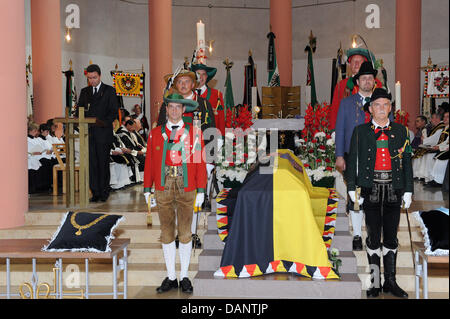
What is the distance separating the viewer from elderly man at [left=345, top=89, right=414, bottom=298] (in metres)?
5.30

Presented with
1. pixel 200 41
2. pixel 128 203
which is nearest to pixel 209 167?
pixel 200 41

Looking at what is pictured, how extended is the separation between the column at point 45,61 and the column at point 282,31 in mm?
5153

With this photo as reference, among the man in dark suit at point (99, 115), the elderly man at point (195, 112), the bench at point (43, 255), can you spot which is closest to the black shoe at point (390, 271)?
the elderly man at point (195, 112)

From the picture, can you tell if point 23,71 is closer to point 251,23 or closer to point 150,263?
point 150,263

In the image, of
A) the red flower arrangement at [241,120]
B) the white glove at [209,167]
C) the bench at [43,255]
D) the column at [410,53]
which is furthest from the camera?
the column at [410,53]

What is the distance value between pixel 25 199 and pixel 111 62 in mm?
11029

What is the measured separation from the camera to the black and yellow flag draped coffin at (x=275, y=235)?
5559 mm

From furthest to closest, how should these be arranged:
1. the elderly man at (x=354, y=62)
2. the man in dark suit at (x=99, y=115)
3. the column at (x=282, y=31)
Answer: the column at (x=282, y=31)
the man in dark suit at (x=99, y=115)
the elderly man at (x=354, y=62)

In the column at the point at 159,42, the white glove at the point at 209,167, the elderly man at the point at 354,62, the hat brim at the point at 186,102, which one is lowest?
the white glove at the point at 209,167

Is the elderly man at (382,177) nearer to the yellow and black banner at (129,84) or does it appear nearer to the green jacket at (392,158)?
the green jacket at (392,158)

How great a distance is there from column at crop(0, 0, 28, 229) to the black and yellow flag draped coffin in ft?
10.2

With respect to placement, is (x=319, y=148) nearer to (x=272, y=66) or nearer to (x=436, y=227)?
(x=436, y=227)
